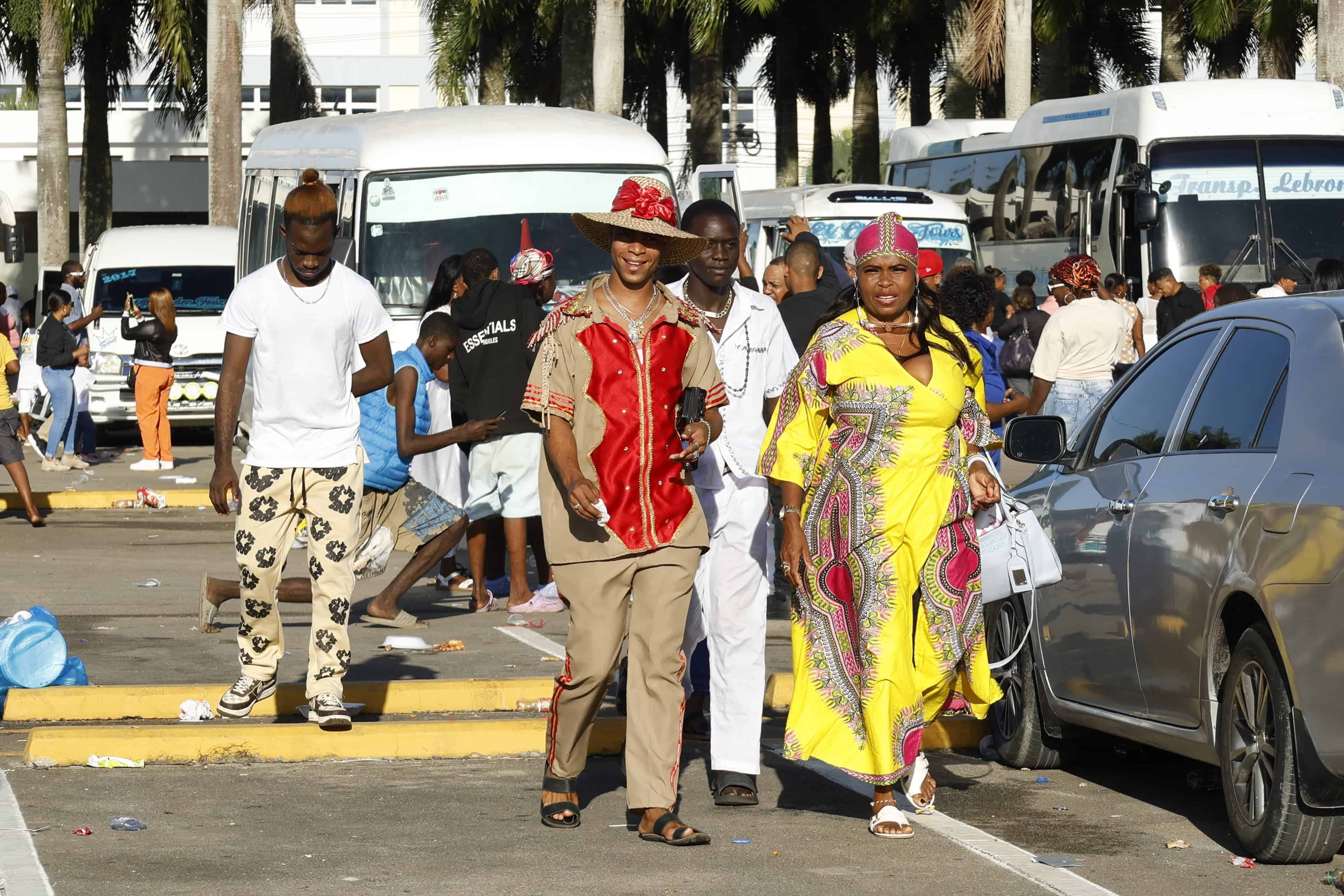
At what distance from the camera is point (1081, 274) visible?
1435 cm

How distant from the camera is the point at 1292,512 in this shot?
5.81 meters

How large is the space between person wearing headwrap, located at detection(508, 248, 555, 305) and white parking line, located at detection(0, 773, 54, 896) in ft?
17.2

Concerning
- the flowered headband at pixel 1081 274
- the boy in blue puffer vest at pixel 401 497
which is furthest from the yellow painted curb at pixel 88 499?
the flowered headband at pixel 1081 274

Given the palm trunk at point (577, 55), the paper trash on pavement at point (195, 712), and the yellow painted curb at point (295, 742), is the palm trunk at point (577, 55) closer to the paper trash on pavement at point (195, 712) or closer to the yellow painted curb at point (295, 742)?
the paper trash on pavement at point (195, 712)

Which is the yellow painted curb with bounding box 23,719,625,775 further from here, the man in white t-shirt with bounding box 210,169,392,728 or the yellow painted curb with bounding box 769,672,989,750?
the yellow painted curb with bounding box 769,672,989,750

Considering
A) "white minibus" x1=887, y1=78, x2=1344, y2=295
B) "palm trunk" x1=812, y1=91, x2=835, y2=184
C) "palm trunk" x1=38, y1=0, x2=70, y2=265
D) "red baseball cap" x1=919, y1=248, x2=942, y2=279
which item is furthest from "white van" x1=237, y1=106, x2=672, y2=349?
"palm trunk" x1=812, y1=91, x2=835, y2=184

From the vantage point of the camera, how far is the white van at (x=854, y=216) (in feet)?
79.8

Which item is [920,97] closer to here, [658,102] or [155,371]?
[658,102]

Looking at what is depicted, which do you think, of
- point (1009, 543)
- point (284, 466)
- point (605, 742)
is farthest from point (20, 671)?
point (1009, 543)

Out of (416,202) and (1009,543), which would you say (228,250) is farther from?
(1009,543)

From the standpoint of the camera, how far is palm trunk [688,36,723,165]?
3688cm

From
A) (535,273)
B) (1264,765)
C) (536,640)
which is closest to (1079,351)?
(535,273)

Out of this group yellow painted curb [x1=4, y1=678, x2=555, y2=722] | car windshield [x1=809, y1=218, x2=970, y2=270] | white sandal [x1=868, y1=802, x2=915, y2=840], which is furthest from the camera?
car windshield [x1=809, y1=218, x2=970, y2=270]

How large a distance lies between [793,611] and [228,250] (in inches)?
778
